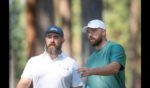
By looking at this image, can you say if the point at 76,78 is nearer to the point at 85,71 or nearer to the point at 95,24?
the point at 85,71

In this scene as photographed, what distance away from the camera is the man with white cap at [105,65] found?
8.26 metres

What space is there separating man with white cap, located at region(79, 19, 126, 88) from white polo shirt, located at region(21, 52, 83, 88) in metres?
0.05

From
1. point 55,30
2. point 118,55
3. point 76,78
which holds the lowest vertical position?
point 76,78

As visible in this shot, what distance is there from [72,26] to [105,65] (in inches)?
10.2

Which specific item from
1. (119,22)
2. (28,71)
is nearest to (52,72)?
(28,71)

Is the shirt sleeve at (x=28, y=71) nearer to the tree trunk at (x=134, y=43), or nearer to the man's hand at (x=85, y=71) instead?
the man's hand at (x=85, y=71)

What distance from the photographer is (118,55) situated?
8.27m

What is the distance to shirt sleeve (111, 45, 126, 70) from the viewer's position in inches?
325

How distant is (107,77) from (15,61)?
1.45 feet
